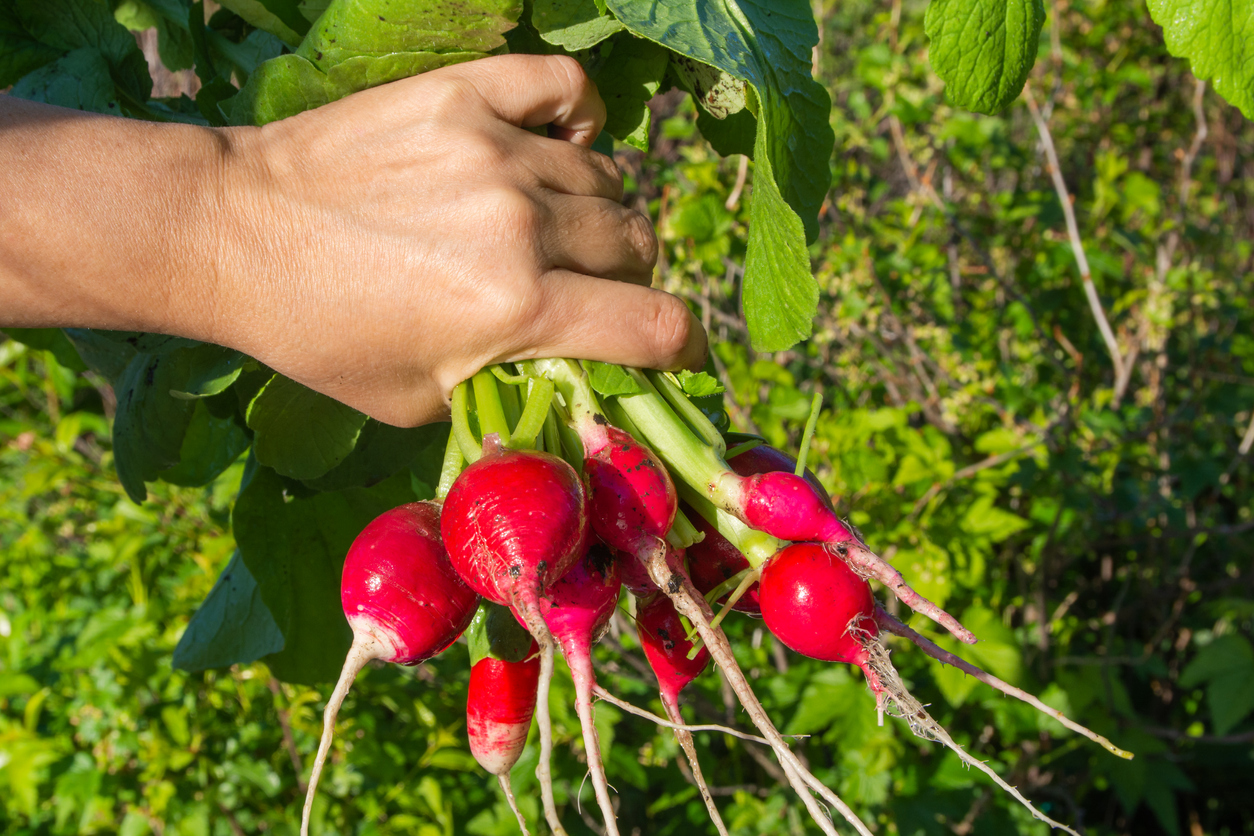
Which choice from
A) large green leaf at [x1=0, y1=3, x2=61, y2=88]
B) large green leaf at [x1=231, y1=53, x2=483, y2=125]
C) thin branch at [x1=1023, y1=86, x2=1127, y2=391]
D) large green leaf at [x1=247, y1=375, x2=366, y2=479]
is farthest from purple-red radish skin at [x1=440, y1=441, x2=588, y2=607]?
thin branch at [x1=1023, y1=86, x2=1127, y2=391]

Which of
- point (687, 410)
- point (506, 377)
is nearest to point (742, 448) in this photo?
point (687, 410)

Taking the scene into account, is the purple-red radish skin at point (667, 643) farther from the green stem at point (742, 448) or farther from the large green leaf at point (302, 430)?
the large green leaf at point (302, 430)

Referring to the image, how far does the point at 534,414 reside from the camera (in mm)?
894

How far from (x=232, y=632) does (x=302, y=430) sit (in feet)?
1.91

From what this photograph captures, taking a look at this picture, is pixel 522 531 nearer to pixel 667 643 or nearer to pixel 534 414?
pixel 534 414

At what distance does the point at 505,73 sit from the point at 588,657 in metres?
0.64

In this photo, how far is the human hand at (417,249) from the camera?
83 centimetres

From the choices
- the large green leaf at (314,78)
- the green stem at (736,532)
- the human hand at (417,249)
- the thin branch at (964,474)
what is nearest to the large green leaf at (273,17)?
the large green leaf at (314,78)

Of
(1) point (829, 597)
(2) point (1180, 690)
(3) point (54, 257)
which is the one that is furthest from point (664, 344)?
(2) point (1180, 690)

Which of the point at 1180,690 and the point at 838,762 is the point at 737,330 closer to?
the point at 838,762

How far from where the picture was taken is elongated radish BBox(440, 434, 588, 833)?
2.66 feet

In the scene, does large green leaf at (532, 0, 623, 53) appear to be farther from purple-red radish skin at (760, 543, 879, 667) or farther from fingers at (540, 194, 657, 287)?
purple-red radish skin at (760, 543, 879, 667)

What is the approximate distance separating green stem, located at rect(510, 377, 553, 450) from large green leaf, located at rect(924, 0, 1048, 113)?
56 centimetres

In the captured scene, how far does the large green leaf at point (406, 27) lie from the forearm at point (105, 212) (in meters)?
0.16
